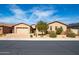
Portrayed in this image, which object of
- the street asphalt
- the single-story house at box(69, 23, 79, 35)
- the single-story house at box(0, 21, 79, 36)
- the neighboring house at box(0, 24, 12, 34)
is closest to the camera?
the street asphalt

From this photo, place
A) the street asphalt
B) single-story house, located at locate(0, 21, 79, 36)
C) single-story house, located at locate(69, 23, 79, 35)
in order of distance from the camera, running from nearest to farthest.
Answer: the street asphalt < single-story house, located at locate(0, 21, 79, 36) < single-story house, located at locate(69, 23, 79, 35)

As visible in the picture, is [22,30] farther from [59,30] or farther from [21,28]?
[59,30]

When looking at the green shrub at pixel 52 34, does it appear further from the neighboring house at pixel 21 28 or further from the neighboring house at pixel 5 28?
the neighboring house at pixel 5 28

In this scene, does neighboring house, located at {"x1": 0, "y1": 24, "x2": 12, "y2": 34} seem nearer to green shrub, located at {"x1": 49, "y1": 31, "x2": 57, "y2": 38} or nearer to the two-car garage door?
the two-car garage door

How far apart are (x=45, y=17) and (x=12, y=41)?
3.30m

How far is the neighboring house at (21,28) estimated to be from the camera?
43.9 feet

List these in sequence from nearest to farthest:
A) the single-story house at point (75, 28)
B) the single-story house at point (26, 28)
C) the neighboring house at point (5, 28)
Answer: the neighboring house at point (5, 28)
the single-story house at point (26, 28)
the single-story house at point (75, 28)

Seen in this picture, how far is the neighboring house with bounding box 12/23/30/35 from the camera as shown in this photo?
13391mm

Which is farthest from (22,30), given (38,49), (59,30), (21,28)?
(38,49)

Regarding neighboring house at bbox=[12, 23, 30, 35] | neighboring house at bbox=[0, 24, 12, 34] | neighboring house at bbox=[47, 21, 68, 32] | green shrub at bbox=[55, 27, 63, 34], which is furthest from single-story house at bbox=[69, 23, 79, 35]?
neighboring house at bbox=[0, 24, 12, 34]

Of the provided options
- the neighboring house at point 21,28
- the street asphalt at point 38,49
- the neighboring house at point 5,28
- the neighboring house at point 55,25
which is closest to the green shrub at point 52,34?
the neighboring house at point 55,25

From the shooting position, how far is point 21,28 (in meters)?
13.4
